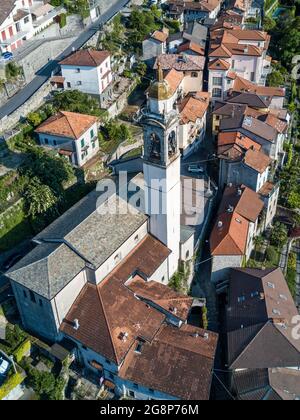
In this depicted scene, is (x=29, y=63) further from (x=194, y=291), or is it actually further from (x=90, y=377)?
(x=90, y=377)

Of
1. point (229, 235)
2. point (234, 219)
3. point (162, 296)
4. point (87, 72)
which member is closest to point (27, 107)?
point (87, 72)

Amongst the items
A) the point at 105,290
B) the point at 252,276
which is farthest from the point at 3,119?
the point at 252,276

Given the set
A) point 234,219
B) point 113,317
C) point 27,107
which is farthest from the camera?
point 27,107

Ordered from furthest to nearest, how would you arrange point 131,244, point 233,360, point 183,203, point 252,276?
point 183,203, point 252,276, point 131,244, point 233,360

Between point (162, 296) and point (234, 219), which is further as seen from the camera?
point (234, 219)

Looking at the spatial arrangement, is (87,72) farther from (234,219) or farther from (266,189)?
(234,219)

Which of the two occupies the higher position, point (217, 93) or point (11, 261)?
point (217, 93)
